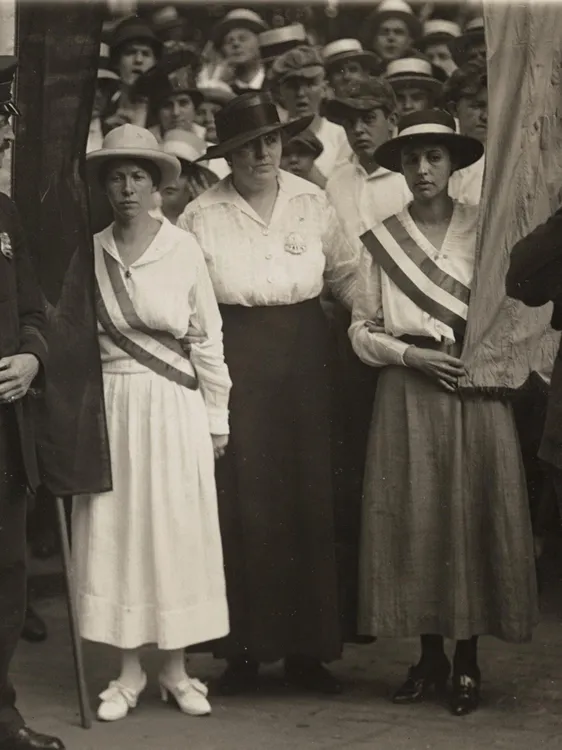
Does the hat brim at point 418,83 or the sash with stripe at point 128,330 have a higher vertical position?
the hat brim at point 418,83

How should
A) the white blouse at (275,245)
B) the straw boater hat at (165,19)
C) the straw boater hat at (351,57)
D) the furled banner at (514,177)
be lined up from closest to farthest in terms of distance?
1. the furled banner at (514,177)
2. the white blouse at (275,245)
3. the straw boater hat at (351,57)
4. the straw boater hat at (165,19)

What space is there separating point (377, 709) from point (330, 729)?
292 millimetres

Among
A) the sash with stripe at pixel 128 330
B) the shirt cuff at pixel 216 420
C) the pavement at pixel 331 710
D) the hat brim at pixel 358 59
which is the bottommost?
the pavement at pixel 331 710

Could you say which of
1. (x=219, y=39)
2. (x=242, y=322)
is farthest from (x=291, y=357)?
(x=219, y=39)

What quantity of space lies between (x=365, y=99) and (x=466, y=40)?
1.18 metres

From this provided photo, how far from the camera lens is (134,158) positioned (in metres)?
5.25

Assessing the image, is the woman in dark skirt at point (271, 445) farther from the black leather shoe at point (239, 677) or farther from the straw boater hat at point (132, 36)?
the straw boater hat at point (132, 36)

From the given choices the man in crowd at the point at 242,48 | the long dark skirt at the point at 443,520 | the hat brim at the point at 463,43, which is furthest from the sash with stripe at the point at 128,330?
the man in crowd at the point at 242,48

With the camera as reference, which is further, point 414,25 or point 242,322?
point 414,25

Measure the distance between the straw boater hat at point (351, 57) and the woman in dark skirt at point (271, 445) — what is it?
2246mm

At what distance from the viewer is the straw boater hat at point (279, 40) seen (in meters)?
8.08

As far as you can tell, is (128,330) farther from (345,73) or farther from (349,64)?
(349,64)

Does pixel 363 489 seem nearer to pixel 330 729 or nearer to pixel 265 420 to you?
pixel 265 420

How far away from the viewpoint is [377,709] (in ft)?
17.3
